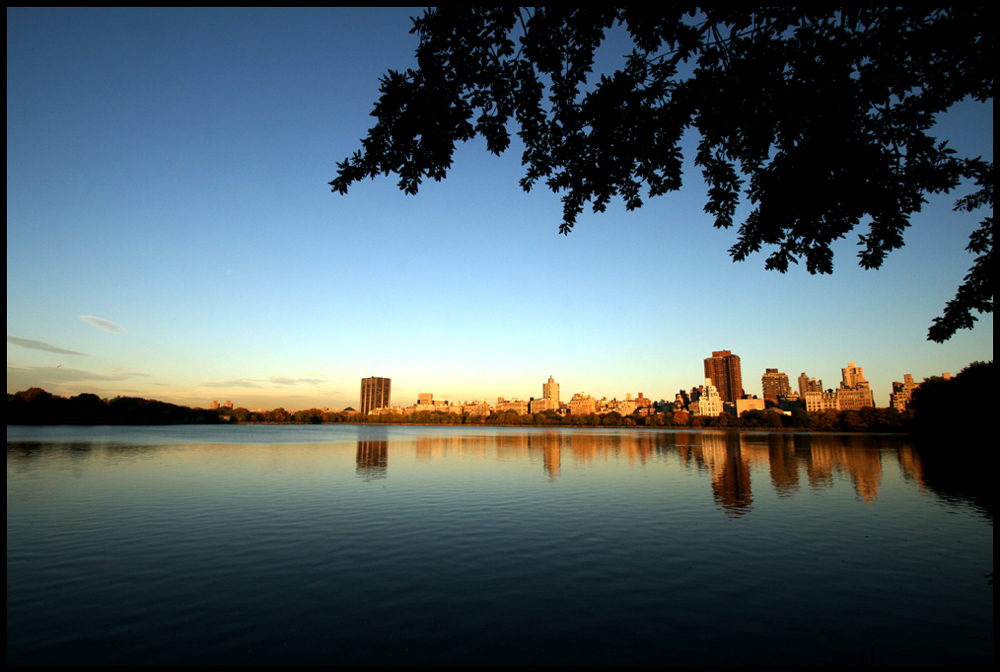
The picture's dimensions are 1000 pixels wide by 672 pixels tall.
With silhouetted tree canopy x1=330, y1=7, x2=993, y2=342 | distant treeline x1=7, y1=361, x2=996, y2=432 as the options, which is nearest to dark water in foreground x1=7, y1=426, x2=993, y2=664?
silhouetted tree canopy x1=330, y1=7, x2=993, y2=342

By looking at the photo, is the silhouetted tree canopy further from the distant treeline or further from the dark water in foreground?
the distant treeline

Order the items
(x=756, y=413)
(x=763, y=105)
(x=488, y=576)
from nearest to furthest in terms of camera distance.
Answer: (x=763, y=105) < (x=488, y=576) < (x=756, y=413)

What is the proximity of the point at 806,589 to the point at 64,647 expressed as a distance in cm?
1493

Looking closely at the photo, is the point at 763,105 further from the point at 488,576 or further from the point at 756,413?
the point at 756,413

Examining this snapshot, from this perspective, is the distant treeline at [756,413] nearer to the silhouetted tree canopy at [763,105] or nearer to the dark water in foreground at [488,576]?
the dark water in foreground at [488,576]

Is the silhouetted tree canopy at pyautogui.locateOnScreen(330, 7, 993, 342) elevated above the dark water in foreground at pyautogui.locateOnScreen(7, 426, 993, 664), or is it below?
above

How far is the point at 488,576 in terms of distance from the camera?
1170 centimetres

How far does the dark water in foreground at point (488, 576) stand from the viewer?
8.30 m

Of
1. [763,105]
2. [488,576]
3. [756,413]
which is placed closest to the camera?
[763,105]

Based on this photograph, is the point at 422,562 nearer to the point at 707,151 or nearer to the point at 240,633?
the point at 240,633

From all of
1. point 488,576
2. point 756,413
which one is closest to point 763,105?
point 488,576

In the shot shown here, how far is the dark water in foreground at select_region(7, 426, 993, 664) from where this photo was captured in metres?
8.30

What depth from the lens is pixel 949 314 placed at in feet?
27.9

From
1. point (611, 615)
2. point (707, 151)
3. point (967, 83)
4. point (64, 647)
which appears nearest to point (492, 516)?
point (611, 615)
